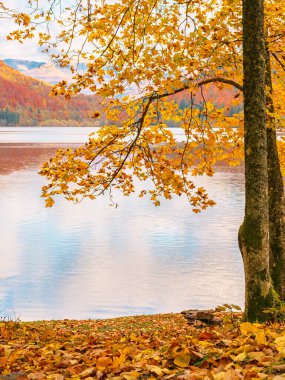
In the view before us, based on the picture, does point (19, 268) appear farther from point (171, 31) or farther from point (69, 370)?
point (69, 370)

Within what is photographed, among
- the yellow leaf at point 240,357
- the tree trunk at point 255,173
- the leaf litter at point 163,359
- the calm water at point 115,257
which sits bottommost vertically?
the calm water at point 115,257

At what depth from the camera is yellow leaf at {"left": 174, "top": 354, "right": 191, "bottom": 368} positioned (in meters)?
5.78

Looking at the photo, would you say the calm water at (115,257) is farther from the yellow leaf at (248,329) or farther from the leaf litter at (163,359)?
the yellow leaf at (248,329)

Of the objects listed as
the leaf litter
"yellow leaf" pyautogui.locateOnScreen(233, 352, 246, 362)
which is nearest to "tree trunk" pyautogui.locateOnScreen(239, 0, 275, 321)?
the leaf litter

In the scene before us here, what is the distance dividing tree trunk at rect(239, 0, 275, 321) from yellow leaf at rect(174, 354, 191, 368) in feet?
13.0

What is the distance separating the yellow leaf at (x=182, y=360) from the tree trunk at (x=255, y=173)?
395 cm

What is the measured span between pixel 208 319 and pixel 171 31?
8.01 m

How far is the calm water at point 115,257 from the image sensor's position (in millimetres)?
27484

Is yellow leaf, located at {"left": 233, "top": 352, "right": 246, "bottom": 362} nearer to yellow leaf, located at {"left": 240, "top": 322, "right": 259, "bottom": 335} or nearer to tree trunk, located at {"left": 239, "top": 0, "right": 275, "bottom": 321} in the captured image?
yellow leaf, located at {"left": 240, "top": 322, "right": 259, "bottom": 335}

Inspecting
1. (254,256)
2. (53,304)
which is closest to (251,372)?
(254,256)

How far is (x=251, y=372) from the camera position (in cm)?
498

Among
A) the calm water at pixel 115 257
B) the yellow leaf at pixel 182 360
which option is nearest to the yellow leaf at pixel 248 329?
the yellow leaf at pixel 182 360

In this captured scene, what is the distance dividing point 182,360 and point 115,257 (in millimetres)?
32310

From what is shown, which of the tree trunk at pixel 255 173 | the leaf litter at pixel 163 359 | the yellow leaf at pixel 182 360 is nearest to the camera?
the leaf litter at pixel 163 359
